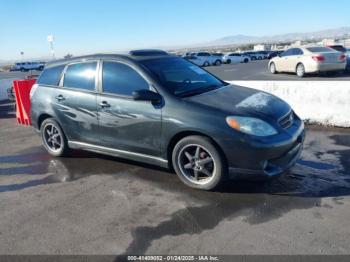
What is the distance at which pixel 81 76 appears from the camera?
5.68 m

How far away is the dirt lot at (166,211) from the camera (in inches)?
133

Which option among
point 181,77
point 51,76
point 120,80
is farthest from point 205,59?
point 120,80

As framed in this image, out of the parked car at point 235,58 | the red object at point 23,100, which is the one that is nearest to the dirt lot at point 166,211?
the red object at point 23,100

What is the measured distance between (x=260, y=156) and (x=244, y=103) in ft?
2.64

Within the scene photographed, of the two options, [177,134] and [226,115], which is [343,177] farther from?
[177,134]

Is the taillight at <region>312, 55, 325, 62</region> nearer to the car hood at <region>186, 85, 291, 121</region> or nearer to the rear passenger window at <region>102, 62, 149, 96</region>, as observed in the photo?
the car hood at <region>186, 85, 291, 121</region>

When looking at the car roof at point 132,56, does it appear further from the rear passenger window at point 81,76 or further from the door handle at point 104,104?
the door handle at point 104,104

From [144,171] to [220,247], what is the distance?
2305 millimetres

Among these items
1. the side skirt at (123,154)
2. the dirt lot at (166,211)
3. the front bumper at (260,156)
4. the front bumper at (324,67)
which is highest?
the front bumper at (324,67)

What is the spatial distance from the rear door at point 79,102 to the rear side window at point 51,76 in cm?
16

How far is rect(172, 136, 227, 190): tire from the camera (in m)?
4.30

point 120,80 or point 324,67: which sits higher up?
point 120,80

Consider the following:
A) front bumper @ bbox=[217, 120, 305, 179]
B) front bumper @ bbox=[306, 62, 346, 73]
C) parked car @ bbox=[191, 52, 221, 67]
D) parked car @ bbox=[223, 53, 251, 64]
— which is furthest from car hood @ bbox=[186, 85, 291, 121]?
parked car @ bbox=[223, 53, 251, 64]

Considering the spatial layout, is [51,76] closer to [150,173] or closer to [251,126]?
[150,173]
